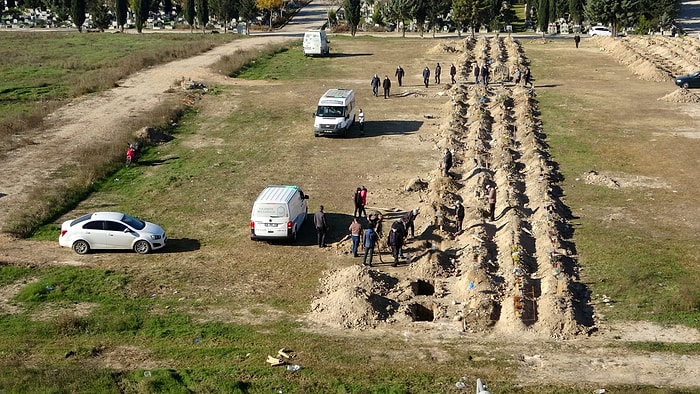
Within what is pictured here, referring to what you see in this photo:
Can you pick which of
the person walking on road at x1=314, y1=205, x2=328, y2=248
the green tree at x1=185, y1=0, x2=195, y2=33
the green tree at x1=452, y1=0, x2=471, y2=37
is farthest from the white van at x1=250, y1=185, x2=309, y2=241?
the green tree at x1=185, y1=0, x2=195, y2=33

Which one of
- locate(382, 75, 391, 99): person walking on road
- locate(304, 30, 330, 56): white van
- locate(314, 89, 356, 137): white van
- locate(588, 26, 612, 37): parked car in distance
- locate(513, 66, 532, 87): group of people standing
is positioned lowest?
locate(314, 89, 356, 137): white van

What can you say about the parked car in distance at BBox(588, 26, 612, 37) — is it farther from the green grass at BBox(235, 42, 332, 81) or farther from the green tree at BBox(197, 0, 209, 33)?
the green tree at BBox(197, 0, 209, 33)

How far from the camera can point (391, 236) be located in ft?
85.3

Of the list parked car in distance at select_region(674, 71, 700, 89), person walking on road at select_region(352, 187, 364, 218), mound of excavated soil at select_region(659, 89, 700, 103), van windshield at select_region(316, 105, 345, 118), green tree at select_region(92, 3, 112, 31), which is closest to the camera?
person walking on road at select_region(352, 187, 364, 218)

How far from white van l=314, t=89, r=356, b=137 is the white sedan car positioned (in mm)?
16951

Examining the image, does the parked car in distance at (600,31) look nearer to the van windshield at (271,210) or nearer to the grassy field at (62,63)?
the grassy field at (62,63)

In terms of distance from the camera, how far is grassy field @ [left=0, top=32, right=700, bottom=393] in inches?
722

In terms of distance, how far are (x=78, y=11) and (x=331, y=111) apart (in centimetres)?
6732

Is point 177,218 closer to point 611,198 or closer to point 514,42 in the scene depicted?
point 611,198

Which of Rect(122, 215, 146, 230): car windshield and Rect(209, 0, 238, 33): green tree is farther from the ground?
Rect(209, 0, 238, 33): green tree

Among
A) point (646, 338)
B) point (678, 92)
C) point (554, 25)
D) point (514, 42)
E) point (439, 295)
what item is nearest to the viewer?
point (646, 338)

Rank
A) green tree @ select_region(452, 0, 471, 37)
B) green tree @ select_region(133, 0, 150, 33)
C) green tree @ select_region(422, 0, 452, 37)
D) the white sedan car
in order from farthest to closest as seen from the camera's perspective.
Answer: green tree @ select_region(133, 0, 150, 33) → green tree @ select_region(422, 0, 452, 37) → green tree @ select_region(452, 0, 471, 37) → the white sedan car

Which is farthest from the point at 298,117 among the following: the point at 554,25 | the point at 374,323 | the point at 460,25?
the point at 554,25

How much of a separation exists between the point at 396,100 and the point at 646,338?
3451 centimetres
